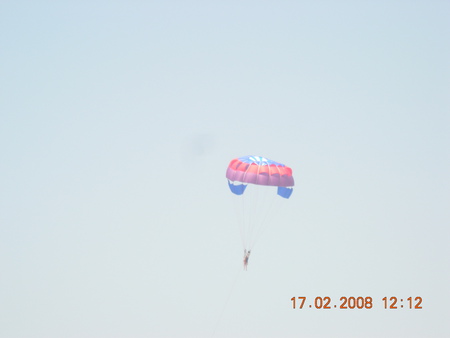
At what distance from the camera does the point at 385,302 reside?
113 ft

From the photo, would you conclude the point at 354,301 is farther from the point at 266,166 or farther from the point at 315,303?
the point at 266,166

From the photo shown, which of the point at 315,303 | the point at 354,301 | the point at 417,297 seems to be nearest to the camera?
the point at 354,301

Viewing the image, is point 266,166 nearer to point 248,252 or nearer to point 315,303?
point 248,252

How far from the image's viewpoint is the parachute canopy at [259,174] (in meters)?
43.1

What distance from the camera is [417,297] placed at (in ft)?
143

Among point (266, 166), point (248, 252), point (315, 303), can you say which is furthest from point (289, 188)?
point (315, 303)

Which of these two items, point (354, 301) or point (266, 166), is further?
point (266, 166)

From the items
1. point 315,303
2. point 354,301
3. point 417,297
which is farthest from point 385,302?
point 417,297

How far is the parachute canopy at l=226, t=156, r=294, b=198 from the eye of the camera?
43.1 meters

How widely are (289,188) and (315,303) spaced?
993 centimetres

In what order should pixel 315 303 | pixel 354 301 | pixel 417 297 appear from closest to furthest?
1. pixel 354 301
2. pixel 315 303
3. pixel 417 297

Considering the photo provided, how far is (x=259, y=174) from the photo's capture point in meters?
43.1

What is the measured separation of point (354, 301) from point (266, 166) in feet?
41.8

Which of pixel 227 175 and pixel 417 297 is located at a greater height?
pixel 227 175
